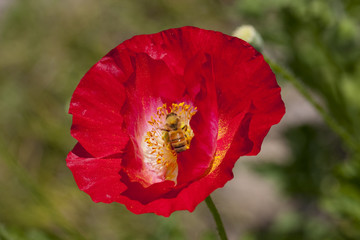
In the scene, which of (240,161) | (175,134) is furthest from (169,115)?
(240,161)

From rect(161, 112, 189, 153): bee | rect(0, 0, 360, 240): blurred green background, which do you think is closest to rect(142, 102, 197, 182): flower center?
rect(161, 112, 189, 153): bee

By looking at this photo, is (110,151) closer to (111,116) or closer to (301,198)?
(111,116)

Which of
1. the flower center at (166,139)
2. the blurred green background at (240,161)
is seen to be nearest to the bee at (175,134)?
the flower center at (166,139)

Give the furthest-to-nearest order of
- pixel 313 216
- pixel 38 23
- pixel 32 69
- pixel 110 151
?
pixel 38 23
pixel 32 69
pixel 313 216
pixel 110 151

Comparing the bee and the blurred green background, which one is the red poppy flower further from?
the blurred green background

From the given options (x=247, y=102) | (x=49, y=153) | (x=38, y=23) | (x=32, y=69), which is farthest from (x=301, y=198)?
(x=38, y=23)

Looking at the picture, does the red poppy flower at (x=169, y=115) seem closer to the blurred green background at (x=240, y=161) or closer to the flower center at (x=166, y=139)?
the flower center at (x=166, y=139)
